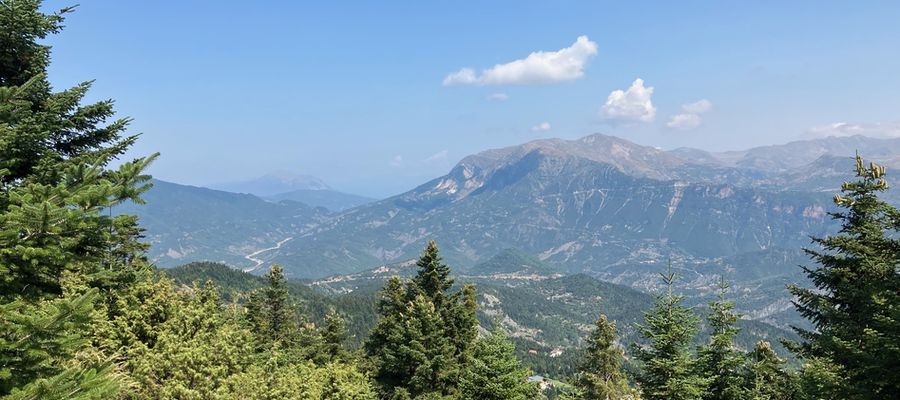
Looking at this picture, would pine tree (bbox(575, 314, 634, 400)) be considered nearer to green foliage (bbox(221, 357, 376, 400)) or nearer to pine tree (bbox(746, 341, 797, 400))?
pine tree (bbox(746, 341, 797, 400))

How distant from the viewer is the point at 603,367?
45312 mm

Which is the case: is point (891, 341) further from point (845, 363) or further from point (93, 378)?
point (93, 378)

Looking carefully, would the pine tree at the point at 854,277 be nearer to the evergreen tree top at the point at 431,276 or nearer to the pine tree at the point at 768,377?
the pine tree at the point at 768,377

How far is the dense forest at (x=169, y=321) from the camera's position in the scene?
7.77m

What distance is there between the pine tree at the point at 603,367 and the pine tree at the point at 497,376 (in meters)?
22.5

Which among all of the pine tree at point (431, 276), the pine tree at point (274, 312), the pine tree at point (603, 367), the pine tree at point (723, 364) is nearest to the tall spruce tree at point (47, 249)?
the pine tree at point (723, 364)

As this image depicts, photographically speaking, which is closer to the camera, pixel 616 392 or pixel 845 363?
pixel 845 363

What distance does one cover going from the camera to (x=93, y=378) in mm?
7875

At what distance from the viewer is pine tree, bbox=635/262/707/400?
22188 mm

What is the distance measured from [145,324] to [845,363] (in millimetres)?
27229

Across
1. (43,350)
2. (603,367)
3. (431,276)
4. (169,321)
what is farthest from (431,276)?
(43,350)

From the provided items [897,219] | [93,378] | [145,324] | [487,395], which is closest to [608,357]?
[487,395]

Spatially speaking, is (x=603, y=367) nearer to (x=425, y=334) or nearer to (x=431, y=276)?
(x=431, y=276)

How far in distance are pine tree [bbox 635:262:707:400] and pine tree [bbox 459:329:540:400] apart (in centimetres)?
558
